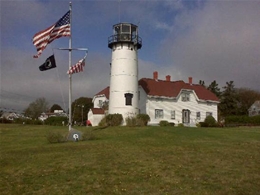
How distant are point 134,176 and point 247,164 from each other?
5.07m

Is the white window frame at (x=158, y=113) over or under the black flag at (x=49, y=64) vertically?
under

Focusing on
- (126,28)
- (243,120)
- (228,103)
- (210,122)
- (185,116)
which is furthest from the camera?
(228,103)

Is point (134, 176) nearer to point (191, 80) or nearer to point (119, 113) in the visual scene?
point (119, 113)

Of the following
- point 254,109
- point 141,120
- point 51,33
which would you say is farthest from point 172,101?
point 254,109

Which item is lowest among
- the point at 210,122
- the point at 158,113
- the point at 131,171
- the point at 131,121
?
the point at 131,171

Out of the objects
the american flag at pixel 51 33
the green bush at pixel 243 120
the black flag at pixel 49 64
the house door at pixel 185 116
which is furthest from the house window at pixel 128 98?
the green bush at pixel 243 120

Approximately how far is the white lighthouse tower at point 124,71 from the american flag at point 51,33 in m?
14.5

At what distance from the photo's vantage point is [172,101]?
44812 millimetres

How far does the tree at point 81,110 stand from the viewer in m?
69.9

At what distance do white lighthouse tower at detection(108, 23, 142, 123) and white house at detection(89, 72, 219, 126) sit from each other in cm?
511

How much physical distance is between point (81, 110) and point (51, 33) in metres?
53.4

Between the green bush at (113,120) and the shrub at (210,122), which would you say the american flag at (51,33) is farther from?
the shrub at (210,122)

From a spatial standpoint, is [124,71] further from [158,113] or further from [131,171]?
[131,171]

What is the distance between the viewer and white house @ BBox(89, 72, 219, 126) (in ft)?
140
